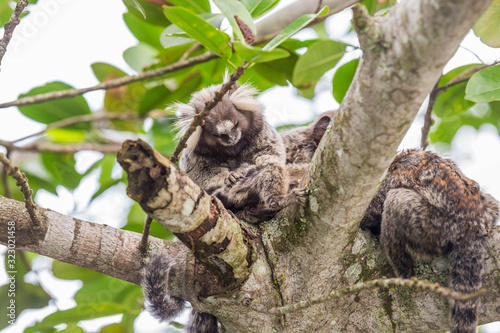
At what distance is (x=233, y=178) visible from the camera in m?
3.63

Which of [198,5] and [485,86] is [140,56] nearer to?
[198,5]

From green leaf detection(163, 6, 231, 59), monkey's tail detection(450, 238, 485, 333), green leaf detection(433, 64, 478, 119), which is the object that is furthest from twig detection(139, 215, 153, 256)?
green leaf detection(433, 64, 478, 119)

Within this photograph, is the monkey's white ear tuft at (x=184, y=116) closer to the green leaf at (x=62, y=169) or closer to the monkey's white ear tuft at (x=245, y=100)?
the monkey's white ear tuft at (x=245, y=100)

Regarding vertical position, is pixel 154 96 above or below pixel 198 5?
below

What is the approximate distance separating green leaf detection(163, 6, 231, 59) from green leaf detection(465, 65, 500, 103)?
1540 millimetres

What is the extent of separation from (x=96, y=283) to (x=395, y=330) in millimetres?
2727

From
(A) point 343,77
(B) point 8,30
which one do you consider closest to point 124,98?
(A) point 343,77

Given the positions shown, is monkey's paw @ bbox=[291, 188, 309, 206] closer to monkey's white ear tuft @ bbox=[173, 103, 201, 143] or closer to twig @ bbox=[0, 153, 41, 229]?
twig @ bbox=[0, 153, 41, 229]

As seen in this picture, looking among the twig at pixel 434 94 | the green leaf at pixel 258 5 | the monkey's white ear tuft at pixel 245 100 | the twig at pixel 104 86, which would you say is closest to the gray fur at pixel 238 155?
the monkey's white ear tuft at pixel 245 100

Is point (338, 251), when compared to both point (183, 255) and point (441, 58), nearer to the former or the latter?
point (183, 255)

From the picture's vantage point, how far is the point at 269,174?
3.37 metres

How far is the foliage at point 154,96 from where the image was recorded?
3.58 m

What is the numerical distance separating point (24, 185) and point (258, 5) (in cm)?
188

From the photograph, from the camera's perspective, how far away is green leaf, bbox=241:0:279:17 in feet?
10.4
